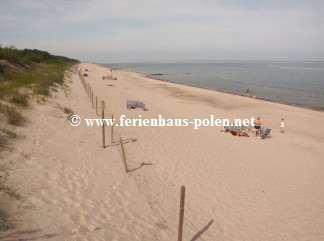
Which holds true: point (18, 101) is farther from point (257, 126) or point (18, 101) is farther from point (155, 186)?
point (257, 126)

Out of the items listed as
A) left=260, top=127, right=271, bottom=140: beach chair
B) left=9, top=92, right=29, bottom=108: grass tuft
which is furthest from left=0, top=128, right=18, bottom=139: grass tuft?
left=260, top=127, right=271, bottom=140: beach chair

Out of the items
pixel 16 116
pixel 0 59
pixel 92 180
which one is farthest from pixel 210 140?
pixel 0 59

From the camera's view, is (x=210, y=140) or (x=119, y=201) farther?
(x=210, y=140)

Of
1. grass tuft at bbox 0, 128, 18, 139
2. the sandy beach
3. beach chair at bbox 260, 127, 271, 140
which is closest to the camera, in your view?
the sandy beach

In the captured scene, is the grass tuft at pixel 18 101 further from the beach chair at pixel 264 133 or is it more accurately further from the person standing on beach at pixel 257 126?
the beach chair at pixel 264 133

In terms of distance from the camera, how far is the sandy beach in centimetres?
569

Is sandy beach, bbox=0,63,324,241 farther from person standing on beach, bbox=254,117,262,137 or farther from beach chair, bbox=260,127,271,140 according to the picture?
person standing on beach, bbox=254,117,262,137

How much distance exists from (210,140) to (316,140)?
7021 mm

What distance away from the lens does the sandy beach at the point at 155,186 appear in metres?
5.69

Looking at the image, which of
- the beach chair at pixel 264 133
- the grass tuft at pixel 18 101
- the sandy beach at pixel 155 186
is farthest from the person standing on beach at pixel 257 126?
the grass tuft at pixel 18 101

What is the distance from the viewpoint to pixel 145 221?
6156 millimetres

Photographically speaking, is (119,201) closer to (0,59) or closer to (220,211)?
(220,211)

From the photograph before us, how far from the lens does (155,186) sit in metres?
8.11

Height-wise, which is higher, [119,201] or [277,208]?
[119,201]
